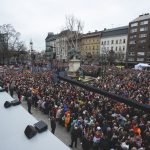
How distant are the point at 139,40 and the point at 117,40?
34.5 feet

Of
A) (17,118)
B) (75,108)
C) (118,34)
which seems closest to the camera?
(17,118)

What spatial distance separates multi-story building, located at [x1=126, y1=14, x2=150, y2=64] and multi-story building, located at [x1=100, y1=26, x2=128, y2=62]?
110 inches

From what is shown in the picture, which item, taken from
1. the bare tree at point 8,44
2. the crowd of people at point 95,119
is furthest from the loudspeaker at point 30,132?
the bare tree at point 8,44

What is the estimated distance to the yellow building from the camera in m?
87.6

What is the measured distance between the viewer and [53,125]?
36.3ft

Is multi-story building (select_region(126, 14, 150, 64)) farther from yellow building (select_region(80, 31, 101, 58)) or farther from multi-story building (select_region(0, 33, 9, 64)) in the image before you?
multi-story building (select_region(0, 33, 9, 64))

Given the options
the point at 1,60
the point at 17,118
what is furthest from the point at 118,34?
the point at 17,118

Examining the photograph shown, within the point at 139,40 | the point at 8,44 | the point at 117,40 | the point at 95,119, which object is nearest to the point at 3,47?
the point at 8,44

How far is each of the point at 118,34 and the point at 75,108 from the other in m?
71.9

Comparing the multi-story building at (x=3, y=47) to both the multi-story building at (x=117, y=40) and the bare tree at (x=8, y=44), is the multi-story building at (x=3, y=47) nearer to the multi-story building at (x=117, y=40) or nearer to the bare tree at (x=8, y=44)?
the bare tree at (x=8, y=44)

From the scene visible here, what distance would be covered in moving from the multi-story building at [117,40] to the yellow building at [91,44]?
2706mm

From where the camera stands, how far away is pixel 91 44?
299ft

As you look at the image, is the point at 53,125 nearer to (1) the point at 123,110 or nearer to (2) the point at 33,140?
(1) the point at 123,110

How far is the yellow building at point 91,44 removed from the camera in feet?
287
